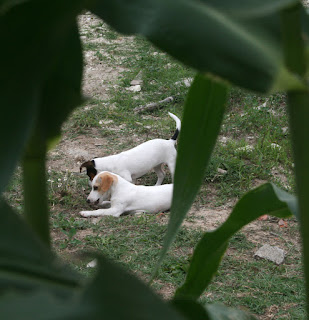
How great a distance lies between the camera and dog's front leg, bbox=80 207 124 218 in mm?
3102

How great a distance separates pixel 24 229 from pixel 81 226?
2.63 meters

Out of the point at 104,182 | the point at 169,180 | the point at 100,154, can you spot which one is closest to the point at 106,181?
the point at 104,182

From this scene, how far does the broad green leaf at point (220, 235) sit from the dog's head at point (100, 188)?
2.73 m

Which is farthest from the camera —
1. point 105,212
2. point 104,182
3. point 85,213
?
point 104,182

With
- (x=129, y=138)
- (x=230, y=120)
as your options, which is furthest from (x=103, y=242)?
(x=230, y=120)

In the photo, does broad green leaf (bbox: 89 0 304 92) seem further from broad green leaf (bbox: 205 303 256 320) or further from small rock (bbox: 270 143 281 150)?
small rock (bbox: 270 143 281 150)

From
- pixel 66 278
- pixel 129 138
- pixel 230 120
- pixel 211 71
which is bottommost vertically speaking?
pixel 129 138

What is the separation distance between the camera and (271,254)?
2.56 m

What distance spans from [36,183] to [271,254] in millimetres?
2343

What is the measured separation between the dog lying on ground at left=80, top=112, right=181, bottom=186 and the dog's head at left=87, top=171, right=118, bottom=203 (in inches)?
6.6

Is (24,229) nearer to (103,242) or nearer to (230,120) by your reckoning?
(103,242)

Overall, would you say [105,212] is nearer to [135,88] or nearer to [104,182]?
[104,182]

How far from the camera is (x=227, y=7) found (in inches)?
11.7

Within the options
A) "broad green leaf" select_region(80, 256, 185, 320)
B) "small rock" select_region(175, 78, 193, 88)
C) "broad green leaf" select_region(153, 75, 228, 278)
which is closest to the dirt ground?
"small rock" select_region(175, 78, 193, 88)
